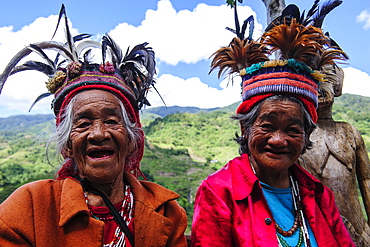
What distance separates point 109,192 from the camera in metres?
1.76

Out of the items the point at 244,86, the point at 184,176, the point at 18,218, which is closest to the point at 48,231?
the point at 18,218

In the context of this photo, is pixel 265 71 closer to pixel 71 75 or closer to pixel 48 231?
pixel 71 75

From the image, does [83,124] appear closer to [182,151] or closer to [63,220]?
[63,220]

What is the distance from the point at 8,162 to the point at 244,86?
4836 cm

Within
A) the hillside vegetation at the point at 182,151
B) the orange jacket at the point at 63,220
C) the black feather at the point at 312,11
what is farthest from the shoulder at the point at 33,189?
the hillside vegetation at the point at 182,151

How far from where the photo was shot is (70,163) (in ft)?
6.07

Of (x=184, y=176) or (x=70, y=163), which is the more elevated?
(x=70, y=163)

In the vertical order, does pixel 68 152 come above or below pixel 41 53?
below

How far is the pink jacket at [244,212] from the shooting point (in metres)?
1.60

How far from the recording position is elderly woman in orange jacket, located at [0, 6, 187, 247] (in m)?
1.47

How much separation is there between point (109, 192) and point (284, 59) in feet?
4.95

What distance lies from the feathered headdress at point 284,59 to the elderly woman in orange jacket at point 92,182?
2.50ft

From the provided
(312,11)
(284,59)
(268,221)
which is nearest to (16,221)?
(268,221)

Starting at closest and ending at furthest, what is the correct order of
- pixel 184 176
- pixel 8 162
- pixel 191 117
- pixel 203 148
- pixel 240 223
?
1. pixel 240 223
2. pixel 184 176
3. pixel 8 162
4. pixel 203 148
5. pixel 191 117
